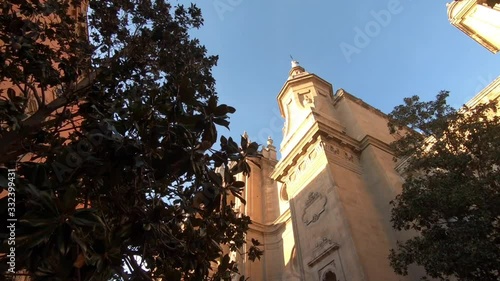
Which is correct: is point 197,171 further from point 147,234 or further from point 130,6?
point 130,6

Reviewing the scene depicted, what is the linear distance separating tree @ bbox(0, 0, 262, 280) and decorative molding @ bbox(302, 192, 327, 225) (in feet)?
26.7

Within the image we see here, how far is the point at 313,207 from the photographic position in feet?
47.3

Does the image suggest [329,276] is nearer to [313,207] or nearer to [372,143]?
[313,207]

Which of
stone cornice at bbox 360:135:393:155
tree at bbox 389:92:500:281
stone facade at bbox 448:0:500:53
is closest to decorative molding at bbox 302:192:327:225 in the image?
stone cornice at bbox 360:135:393:155

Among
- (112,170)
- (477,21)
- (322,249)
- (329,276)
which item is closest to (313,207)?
(322,249)

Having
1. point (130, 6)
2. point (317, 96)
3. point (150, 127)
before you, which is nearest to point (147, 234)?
point (150, 127)

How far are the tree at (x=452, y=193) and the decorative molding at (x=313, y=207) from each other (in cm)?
437

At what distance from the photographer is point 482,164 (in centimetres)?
857

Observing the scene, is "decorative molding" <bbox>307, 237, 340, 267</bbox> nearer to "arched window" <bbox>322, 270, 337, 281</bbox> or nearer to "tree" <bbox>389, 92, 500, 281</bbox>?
"arched window" <bbox>322, 270, 337, 281</bbox>

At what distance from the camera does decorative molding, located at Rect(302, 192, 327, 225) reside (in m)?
14.0

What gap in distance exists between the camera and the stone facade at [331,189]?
12258 millimetres

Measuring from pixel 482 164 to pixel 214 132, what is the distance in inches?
286
